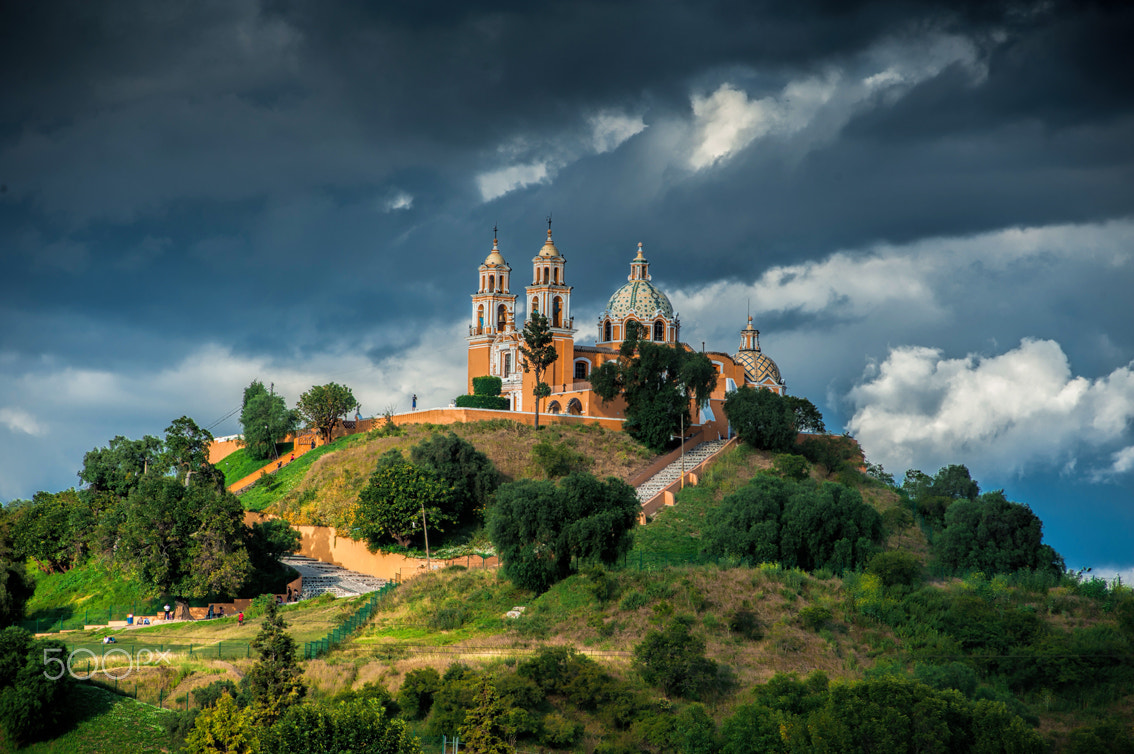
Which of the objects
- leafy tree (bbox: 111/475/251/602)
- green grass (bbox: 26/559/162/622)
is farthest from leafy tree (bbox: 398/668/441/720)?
green grass (bbox: 26/559/162/622)

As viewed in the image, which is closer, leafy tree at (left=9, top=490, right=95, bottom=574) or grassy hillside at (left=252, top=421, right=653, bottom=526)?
leafy tree at (left=9, top=490, right=95, bottom=574)

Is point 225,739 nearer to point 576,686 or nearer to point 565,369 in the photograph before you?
point 576,686

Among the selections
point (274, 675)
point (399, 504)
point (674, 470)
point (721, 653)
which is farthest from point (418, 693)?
point (674, 470)

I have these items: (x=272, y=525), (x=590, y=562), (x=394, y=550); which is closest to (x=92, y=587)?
(x=272, y=525)

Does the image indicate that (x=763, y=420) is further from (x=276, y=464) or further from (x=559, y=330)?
(x=276, y=464)

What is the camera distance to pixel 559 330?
6159 cm

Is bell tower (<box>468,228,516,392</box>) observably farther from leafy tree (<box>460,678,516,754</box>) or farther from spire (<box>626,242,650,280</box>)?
leafy tree (<box>460,678,516,754</box>)

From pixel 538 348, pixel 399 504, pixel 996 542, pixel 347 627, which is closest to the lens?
pixel 347 627

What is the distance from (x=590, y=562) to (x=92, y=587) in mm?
20155

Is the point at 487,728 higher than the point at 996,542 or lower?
lower

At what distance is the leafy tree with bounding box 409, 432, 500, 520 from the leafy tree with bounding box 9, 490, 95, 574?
45.6 feet

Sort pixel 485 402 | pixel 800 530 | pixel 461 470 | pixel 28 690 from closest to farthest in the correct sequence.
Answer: pixel 28 690, pixel 800 530, pixel 461 470, pixel 485 402

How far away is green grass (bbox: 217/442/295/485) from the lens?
61000 mm

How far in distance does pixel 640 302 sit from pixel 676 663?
37.6 m
